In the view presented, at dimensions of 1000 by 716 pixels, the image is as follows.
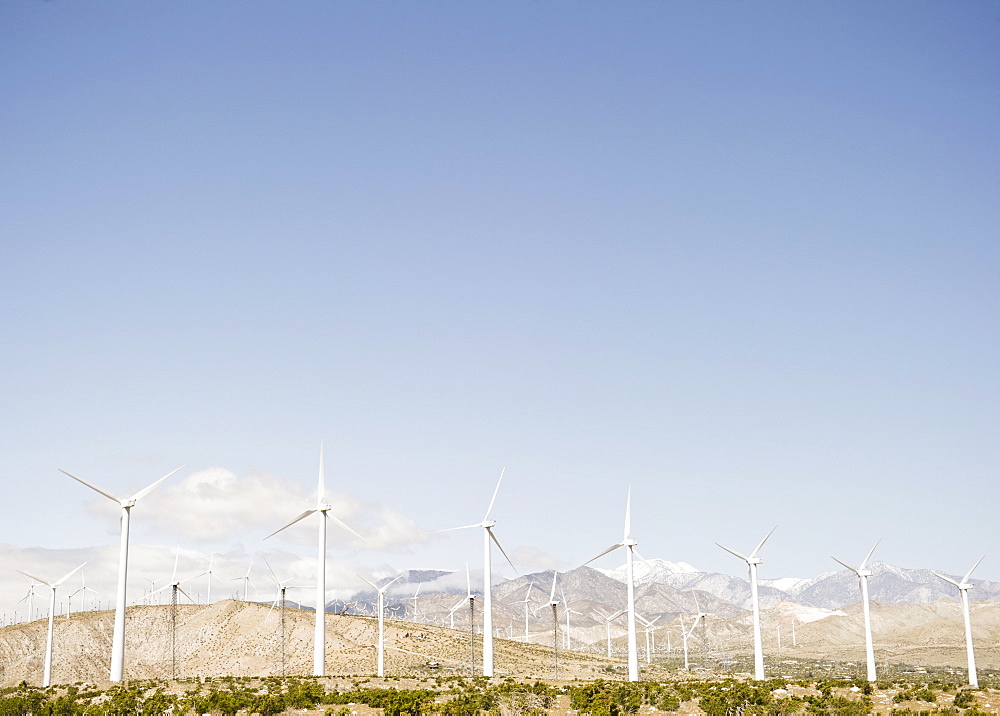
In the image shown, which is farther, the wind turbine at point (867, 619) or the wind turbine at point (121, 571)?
the wind turbine at point (867, 619)

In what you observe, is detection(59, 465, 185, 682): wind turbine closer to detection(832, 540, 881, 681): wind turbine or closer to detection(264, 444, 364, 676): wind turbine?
detection(264, 444, 364, 676): wind turbine

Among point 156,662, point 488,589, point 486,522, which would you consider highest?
point 486,522

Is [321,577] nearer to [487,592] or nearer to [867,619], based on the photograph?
[487,592]

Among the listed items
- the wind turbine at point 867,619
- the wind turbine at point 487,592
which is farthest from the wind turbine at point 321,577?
the wind turbine at point 867,619

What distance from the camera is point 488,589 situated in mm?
95500

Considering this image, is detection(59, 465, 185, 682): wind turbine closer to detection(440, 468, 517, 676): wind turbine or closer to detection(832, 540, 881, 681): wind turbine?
detection(440, 468, 517, 676): wind turbine

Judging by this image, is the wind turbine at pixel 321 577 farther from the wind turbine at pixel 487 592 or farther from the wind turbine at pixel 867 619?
the wind turbine at pixel 867 619

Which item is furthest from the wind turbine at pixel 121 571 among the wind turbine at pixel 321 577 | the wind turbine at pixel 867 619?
the wind turbine at pixel 867 619

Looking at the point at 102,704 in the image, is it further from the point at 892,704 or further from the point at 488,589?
the point at 892,704

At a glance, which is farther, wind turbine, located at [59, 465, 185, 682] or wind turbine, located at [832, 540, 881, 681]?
wind turbine, located at [832, 540, 881, 681]

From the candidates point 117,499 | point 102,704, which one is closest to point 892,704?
point 102,704

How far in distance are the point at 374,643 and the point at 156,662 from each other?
46.6 m

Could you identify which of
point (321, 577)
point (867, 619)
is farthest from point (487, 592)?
point (867, 619)

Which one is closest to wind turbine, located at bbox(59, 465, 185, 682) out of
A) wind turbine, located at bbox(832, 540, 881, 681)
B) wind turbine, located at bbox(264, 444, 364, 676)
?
wind turbine, located at bbox(264, 444, 364, 676)
